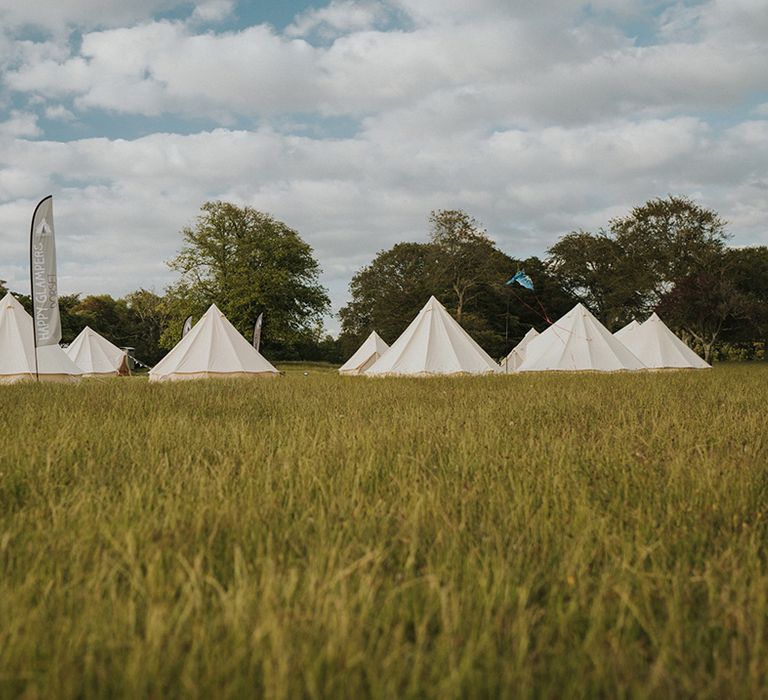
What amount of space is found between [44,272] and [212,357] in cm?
926

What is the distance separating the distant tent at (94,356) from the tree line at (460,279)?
1057cm

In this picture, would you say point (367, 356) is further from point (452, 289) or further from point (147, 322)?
point (147, 322)

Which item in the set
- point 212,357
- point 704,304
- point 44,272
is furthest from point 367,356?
point 44,272

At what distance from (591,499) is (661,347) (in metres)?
26.1

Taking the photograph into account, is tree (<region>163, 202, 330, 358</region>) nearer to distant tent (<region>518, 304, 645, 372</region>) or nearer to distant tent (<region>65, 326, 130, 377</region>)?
distant tent (<region>65, 326, 130, 377</region>)

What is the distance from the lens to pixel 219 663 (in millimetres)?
1279

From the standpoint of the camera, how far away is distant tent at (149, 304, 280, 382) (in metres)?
20.9

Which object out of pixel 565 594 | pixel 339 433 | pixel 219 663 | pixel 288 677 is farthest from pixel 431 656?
pixel 339 433

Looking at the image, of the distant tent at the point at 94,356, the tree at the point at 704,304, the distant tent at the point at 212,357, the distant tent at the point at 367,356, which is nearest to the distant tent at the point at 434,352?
the distant tent at the point at 212,357

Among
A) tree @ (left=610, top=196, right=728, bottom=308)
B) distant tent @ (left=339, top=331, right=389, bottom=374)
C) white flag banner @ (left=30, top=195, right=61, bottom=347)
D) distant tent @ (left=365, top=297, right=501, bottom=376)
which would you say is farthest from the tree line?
white flag banner @ (left=30, top=195, right=61, bottom=347)

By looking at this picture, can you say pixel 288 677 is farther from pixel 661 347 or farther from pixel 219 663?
pixel 661 347

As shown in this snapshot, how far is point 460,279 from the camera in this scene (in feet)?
139

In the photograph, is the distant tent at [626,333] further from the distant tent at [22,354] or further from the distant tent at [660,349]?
the distant tent at [22,354]

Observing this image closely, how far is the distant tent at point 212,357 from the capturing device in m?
20.9
